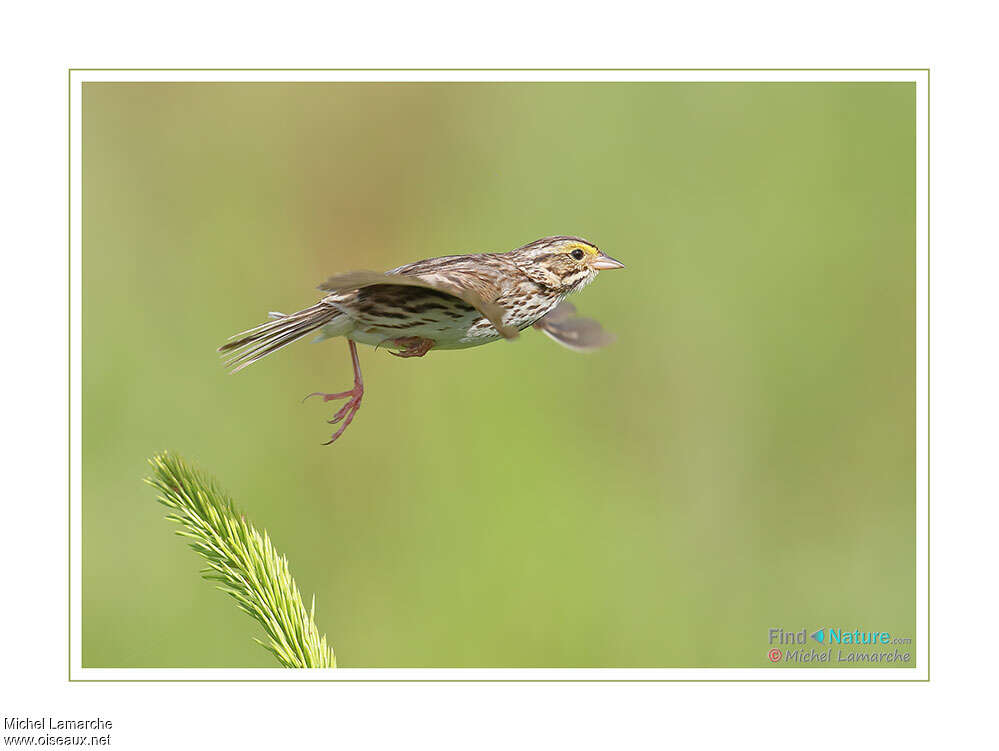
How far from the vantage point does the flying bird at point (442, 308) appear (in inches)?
121

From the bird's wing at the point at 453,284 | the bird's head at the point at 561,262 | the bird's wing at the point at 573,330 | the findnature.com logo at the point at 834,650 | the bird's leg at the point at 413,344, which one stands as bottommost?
the findnature.com logo at the point at 834,650

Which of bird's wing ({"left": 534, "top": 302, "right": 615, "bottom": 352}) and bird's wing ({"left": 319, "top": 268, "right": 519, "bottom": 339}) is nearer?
bird's wing ({"left": 319, "top": 268, "right": 519, "bottom": 339})

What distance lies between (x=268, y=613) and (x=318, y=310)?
1159 mm

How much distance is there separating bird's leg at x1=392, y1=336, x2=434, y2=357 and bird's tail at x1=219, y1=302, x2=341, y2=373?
0.27m

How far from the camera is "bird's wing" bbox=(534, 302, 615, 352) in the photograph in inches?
148

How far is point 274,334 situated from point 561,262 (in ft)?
4.24

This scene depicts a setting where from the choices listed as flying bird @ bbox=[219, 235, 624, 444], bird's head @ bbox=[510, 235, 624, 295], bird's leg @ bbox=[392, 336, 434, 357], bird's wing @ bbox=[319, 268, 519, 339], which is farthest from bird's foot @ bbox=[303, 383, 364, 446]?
bird's head @ bbox=[510, 235, 624, 295]

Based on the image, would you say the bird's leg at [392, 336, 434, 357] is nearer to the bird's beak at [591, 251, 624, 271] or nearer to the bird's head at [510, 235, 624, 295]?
the bird's head at [510, 235, 624, 295]

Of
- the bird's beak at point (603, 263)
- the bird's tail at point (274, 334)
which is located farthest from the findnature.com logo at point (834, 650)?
the bird's tail at point (274, 334)

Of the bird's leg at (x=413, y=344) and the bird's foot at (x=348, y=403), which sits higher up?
the bird's leg at (x=413, y=344)

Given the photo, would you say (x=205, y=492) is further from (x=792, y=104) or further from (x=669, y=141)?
(x=792, y=104)

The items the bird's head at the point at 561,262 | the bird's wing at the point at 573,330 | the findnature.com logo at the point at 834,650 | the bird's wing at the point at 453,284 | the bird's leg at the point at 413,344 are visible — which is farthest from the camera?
the findnature.com logo at the point at 834,650

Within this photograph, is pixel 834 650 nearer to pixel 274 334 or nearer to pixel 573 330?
pixel 573 330

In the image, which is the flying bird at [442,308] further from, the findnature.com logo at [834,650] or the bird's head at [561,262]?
the findnature.com logo at [834,650]
